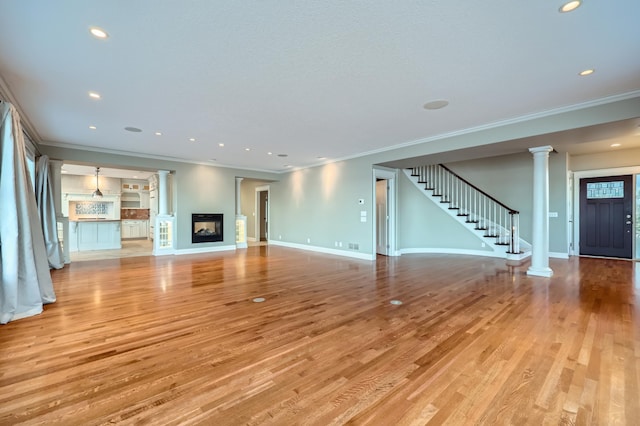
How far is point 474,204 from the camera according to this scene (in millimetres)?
8180

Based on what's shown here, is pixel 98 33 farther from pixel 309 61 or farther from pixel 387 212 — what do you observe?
pixel 387 212

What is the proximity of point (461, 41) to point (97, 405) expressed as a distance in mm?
3949

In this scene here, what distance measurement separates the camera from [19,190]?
3.35 m

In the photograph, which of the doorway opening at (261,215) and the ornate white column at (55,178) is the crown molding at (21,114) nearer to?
the ornate white column at (55,178)

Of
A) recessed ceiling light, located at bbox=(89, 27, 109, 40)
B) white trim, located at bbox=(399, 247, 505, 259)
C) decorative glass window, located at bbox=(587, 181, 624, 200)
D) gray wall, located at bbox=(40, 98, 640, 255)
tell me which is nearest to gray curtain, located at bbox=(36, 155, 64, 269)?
gray wall, located at bbox=(40, 98, 640, 255)

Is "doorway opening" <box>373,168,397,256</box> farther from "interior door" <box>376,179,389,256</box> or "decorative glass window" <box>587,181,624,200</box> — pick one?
"decorative glass window" <box>587,181,624,200</box>

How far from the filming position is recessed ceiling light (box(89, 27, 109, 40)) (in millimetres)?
2441

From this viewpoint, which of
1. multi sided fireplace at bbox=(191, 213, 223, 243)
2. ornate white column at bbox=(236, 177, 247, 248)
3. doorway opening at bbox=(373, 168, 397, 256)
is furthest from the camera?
ornate white column at bbox=(236, 177, 247, 248)

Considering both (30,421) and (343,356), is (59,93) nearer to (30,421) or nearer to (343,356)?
(30,421)

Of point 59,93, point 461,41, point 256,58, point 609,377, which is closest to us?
point 609,377

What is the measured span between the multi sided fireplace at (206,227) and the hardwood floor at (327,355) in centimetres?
402

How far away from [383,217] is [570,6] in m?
6.49

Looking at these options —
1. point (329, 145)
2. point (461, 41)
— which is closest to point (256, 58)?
point (461, 41)

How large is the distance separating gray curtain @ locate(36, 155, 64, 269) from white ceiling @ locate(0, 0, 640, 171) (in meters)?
1.35
